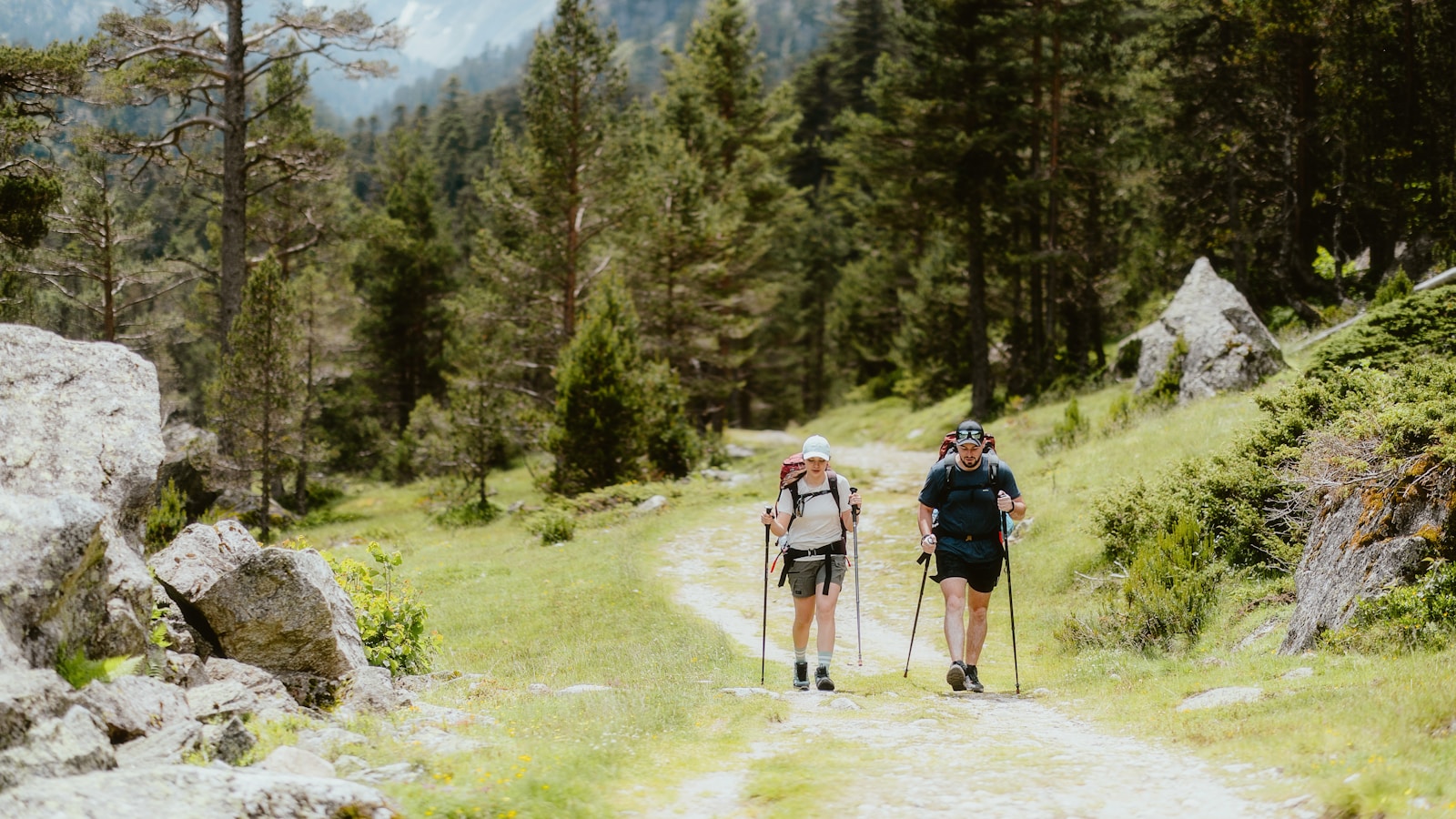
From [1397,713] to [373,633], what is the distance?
24.8ft

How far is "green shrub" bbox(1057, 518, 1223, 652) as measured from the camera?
9055 millimetres

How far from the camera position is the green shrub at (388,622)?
829 centimetres

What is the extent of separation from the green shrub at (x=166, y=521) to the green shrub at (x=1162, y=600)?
13.8 m

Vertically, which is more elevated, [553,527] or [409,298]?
[409,298]

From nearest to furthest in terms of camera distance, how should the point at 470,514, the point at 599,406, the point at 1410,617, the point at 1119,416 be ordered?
the point at 1410,617 → the point at 1119,416 → the point at 599,406 → the point at 470,514

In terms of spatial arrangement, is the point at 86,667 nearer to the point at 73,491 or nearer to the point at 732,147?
the point at 73,491

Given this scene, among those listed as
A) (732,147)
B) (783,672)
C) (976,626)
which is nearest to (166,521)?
(783,672)

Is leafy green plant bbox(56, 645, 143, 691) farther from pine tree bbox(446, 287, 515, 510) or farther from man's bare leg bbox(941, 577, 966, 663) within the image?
pine tree bbox(446, 287, 515, 510)

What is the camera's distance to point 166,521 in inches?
623

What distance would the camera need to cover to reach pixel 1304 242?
22.9 metres

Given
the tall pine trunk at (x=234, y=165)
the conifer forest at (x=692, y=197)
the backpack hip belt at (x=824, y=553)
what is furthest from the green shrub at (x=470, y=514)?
the backpack hip belt at (x=824, y=553)

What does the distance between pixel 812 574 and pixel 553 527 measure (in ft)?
35.1

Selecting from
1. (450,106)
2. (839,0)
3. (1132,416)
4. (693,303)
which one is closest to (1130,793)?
(1132,416)

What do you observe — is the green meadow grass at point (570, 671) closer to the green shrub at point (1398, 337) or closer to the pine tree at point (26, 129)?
the pine tree at point (26, 129)
